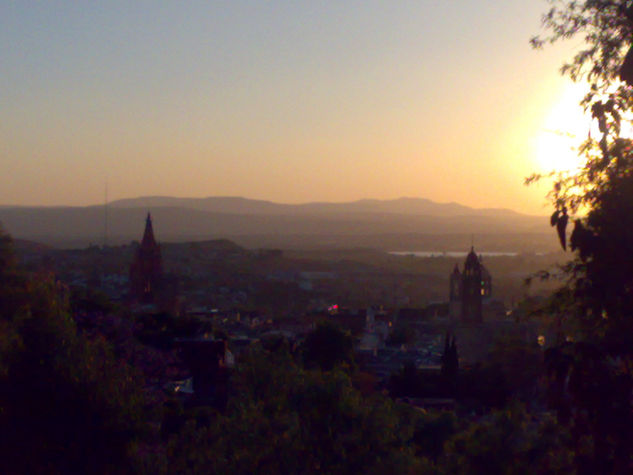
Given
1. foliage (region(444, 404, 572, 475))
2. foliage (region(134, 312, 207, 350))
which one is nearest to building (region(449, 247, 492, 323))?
foliage (region(134, 312, 207, 350))

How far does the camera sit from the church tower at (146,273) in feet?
182

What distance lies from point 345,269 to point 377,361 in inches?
4093

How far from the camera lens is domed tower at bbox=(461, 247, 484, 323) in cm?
5741

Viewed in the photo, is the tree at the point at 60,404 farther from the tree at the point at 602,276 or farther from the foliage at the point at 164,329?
the foliage at the point at 164,329

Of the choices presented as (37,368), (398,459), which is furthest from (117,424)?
(398,459)

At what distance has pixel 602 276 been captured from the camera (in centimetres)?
609

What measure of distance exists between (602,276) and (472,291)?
53.1m

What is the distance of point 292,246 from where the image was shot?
194500 millimetres

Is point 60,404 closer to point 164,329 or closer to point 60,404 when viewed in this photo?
point 60,404

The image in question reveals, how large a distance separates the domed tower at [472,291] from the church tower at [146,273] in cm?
1905

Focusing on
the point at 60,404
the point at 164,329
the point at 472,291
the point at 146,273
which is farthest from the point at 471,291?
the point at 60,404

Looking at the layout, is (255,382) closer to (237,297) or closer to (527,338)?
(527,338)

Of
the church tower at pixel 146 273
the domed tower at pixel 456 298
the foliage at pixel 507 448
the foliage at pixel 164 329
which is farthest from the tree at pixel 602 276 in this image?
the domed tower at pixel 456 298

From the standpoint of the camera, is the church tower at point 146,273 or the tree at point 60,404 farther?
the church tower at point 146,273
